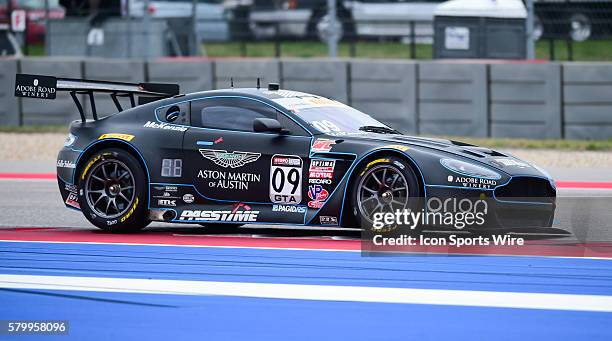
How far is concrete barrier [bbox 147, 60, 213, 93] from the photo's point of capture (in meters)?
Answer: 19.6

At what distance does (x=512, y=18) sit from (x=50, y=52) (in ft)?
31.7

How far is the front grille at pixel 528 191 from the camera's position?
925 cm

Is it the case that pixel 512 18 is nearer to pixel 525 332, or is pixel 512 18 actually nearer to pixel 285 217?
pixel 285 217

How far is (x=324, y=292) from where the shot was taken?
7547 mm

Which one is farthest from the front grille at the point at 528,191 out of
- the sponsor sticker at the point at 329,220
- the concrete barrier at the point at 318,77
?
the concrete barrier at the point at 318,77

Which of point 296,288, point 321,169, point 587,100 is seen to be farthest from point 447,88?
point 296,288

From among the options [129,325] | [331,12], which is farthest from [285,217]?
[331,12]

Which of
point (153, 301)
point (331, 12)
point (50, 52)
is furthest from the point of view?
point (50, 52)

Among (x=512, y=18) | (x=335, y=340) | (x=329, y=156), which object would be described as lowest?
(x=335, y=340)

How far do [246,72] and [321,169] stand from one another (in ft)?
32.6

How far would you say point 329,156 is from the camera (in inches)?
378

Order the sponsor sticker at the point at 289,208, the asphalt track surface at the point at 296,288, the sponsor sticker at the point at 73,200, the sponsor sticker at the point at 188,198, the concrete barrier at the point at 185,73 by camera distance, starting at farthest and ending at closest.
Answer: the concrete barrier at the point at 185,73, the sponsor sticker at the point at 73,200, the sponsor sticker at the point at 188,198, the sponsor sticker at the point at 289,208, the asphalt track surface at the point at 296,288

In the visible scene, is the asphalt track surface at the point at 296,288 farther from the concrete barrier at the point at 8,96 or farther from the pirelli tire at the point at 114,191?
the concrete barrier at the point at 8,96

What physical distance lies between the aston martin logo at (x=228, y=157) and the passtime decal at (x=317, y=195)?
0.57 meters
